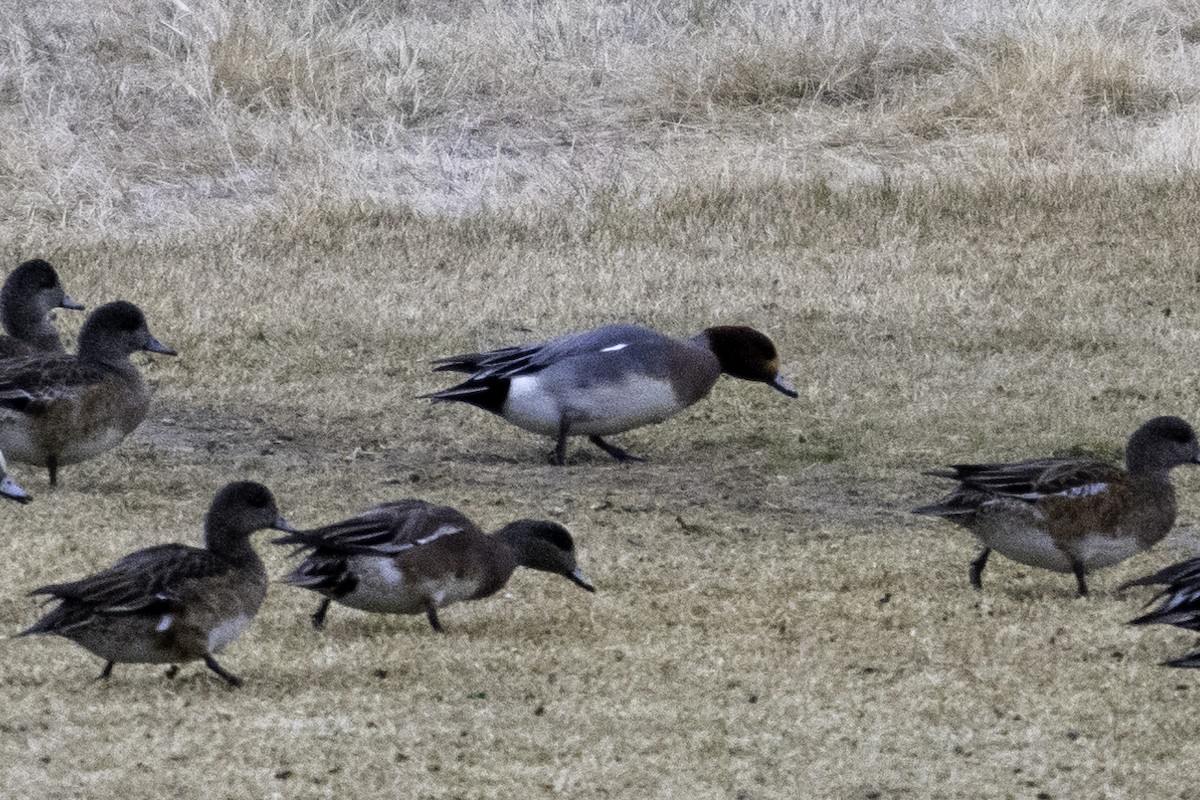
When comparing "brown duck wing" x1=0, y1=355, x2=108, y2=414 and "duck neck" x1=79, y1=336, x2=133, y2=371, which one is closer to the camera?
"brown duck wing" x1=0, y1=355, x2=108, y2=414

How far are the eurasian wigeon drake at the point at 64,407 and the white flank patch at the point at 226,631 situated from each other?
8.56 ft

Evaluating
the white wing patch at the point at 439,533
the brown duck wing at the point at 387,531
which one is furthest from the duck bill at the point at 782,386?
the white wing patch at the point at 439,533

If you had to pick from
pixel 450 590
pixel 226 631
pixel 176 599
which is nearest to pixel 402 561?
pixel 450 590

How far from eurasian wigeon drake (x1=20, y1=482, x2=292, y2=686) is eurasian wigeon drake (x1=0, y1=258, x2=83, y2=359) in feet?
12.3

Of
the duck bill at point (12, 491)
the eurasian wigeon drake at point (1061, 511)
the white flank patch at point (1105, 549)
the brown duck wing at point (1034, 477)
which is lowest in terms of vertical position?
the white flank patch at point (1105, 549)

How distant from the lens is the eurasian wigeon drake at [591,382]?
8.66m

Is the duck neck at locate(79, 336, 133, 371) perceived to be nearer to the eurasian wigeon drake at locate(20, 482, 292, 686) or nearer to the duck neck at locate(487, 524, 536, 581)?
the duck neck at locate(487, 524, 536, 581)

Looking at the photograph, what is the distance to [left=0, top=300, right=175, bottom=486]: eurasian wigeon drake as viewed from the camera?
24.9 ft

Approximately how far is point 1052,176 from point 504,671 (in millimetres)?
9476

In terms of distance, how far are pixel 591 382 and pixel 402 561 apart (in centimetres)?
309

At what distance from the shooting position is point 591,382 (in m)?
8.65

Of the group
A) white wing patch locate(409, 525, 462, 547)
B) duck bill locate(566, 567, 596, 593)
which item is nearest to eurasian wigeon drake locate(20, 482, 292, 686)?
white wing patch locate(409, 525, 462, 547)

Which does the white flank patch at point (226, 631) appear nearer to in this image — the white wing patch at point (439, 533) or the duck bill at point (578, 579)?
the white wing patch at point (439, 533)

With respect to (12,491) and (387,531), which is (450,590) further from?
(12,491)
